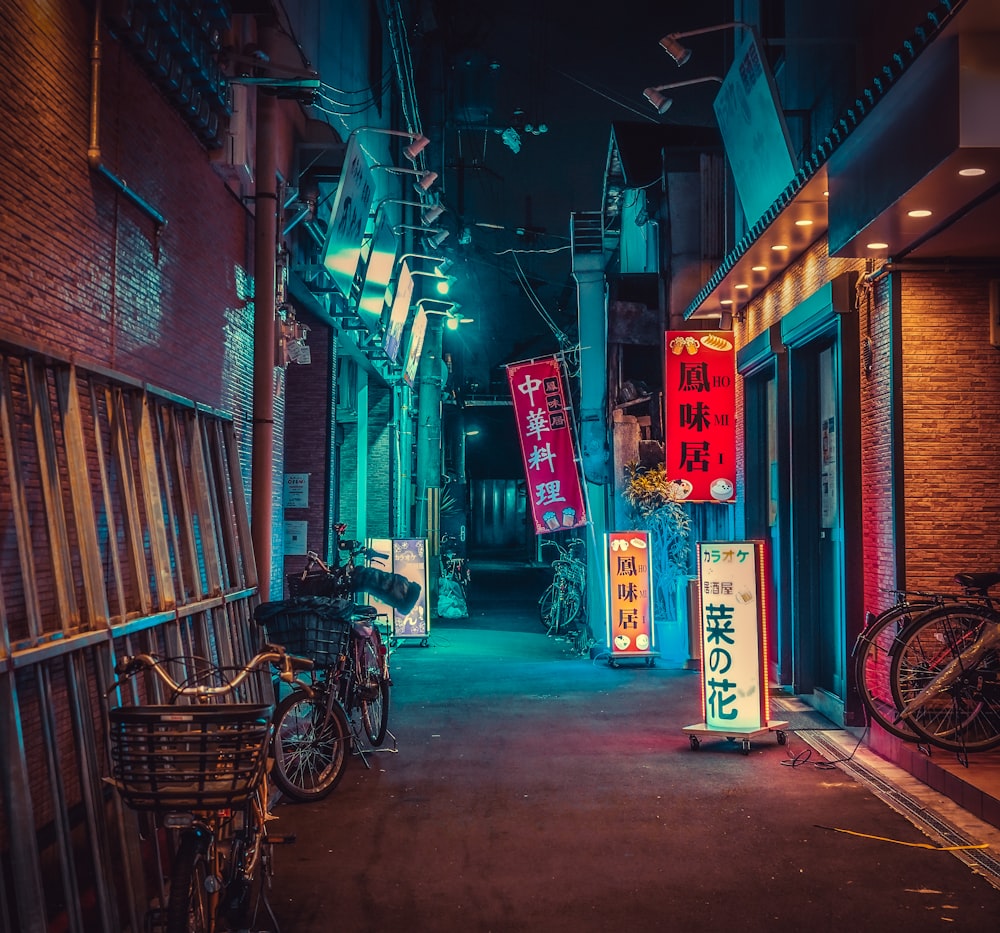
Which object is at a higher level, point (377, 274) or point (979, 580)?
point (377, 274)

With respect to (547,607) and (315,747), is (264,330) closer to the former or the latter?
(315,747)

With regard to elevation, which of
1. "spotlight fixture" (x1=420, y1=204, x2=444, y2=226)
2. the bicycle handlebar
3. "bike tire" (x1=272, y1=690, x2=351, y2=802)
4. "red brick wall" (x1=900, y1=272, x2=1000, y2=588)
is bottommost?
"bike tire" (x1=272, y1=690, x2=351, y2=802)

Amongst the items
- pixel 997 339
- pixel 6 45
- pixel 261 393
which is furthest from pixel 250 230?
pixel 997 339

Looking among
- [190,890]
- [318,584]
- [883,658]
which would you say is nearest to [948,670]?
[883,658]

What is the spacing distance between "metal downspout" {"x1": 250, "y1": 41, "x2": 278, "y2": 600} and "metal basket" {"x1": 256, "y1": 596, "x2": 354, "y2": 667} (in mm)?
2512

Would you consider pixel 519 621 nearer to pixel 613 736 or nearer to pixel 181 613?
pixel 613 736

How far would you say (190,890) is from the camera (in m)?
4.05

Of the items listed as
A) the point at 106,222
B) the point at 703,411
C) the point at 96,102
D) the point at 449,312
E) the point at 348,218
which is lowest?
the point at 703,411

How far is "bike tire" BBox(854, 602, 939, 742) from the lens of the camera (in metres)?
8.06

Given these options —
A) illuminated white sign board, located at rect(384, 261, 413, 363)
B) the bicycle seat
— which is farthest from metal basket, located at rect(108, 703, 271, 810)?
illuminated white sign board, located at rect(384, 261, 413, 363)

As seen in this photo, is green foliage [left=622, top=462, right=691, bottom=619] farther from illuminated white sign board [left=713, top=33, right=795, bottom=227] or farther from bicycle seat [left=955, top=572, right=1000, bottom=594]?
bicycle seat [left=955, top=572, right=1000, bottom=594]

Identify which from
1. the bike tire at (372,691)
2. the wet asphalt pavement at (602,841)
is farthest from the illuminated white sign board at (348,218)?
the wet asphalt pavement at (602,841)

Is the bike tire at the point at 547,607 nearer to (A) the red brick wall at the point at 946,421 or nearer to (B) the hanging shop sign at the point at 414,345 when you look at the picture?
(B) the hanging shop sign at the point at 414,345

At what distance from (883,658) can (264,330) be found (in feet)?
23.2
